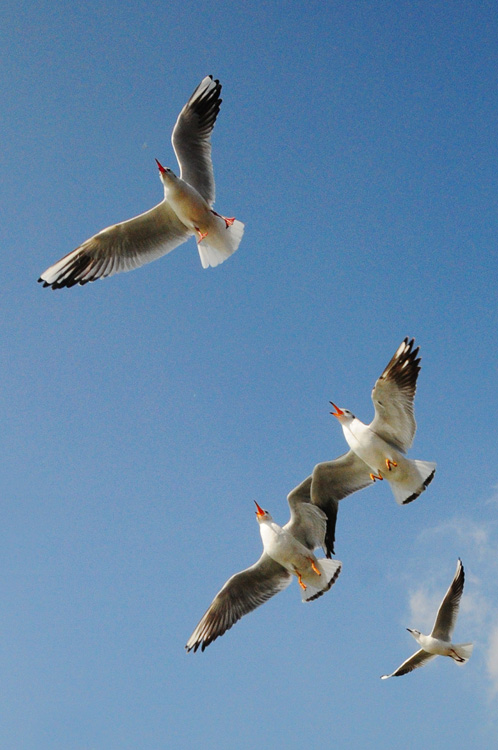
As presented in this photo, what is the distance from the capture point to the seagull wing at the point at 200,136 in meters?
9.20

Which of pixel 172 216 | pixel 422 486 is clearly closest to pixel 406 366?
pixel 422 486

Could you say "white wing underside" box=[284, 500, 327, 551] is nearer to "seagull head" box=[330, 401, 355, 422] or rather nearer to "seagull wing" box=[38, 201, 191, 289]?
"seagull head" box=[330, 401, 355, 422]

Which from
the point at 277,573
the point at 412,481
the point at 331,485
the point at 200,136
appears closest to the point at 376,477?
the point at 412,481

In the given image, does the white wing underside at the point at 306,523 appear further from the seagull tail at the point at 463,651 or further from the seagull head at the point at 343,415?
the seagull tail at the point at 463,651

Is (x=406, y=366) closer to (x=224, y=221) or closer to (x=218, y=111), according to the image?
(x=224, y=221)

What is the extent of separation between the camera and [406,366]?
8719mm

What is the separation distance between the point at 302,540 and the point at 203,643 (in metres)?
1.76

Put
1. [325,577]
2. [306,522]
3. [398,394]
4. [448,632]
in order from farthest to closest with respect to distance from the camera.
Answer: [448,632], [306,522], [325,577], [398,394]

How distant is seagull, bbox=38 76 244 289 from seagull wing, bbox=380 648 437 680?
24.4 feet

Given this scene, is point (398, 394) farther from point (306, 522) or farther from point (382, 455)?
point (306, 522)

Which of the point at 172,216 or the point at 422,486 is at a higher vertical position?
the point at 172,216

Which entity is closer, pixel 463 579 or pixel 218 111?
pixel 218 111

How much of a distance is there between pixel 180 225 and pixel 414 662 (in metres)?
8.16

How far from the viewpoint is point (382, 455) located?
29.6ft
